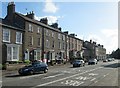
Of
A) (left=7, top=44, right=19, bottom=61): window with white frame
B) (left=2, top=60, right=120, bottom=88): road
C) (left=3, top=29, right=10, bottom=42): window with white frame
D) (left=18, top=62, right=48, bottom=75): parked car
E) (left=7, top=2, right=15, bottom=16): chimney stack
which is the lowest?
(left=2, top=60, right=120, bottom=88): road

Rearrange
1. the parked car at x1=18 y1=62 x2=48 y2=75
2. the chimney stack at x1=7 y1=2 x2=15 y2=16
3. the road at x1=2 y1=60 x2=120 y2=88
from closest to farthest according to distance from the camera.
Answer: the road at x1=2 y1=60 x2=120 y2=88
the parked car at x1=18 y1=62 x2=48 y2=75
the chimney stack at x1=7 y1=2 x2=15 y2=16

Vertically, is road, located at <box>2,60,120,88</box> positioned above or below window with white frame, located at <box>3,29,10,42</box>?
below

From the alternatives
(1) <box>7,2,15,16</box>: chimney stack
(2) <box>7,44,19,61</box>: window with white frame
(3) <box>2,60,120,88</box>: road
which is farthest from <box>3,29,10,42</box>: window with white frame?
(3) <box>2,60,120,88</box>: road

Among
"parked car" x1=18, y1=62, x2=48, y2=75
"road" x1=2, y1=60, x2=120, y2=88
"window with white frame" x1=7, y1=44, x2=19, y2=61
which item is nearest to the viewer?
"road" x1=2, y1=60, x2=120, y2=88

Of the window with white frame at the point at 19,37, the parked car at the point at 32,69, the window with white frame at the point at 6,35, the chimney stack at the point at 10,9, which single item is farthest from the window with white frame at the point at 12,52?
the parked car at the point at 32,69

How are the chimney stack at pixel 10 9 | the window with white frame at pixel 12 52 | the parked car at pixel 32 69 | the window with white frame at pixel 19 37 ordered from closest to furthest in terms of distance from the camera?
the parked car at pixel 32 69
the window with white frame at pixel 12 52
the window with white frame at pixel 19 37
the chimney stack at pixel 10 9

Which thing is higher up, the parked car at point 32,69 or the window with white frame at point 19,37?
the window with white frame at point 19,37

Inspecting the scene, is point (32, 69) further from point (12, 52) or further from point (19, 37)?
point (19, 37)

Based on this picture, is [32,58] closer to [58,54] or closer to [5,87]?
[58,54]

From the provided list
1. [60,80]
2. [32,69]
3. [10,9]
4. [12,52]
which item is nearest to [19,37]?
[12,52]

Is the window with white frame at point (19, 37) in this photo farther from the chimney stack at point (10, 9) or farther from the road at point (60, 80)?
the road at point (60, 80)

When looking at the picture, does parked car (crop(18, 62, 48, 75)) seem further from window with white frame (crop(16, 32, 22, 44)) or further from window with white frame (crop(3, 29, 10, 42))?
window with white frame (crop(16, 32, 22, 44))

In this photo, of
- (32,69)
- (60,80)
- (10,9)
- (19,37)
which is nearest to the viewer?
(60,80)

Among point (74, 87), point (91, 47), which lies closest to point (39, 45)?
point (74, 87)
